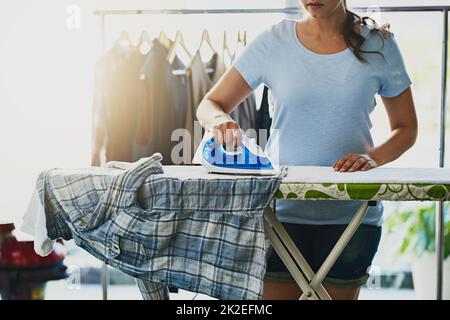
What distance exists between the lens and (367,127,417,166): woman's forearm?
1470 millimetres

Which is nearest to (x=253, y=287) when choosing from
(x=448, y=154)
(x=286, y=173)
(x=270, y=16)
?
(x=286, y=173)

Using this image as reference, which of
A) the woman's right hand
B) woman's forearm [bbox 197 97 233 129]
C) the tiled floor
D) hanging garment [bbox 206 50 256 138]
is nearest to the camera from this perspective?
the woman's right hand

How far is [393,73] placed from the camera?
4.90 feet

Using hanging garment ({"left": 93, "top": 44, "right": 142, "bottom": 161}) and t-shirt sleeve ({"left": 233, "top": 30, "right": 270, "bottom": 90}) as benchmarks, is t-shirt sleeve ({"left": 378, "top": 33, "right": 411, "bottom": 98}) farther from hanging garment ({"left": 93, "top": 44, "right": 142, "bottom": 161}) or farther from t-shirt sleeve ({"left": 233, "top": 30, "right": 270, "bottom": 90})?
hanging garment ({"left": 93, "top": 44, "right": 142, "bottom": 161})

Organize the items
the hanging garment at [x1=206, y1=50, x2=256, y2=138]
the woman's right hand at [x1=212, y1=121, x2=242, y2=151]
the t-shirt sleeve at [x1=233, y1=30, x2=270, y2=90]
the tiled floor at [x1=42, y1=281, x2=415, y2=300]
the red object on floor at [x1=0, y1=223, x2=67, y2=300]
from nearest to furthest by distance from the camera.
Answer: the woman's right hand at [x1=212, y1=121, x2=242, y2=151], the t-shirt sleeve at [x1=233, y1=30, x2=270, y2=90], the hanging garment at [x1=206, y1=50, x2=256, y2=138], the red object on floor at [x1=0, y1=223, x2=67, y2=300], the tiled floor at [x1=42, y1=281, x2=415, y2=300]

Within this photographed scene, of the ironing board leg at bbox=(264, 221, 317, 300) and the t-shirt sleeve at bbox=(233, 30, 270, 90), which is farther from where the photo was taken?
the t-shirt sleeve at bbox=(233, 30, 270, 90)

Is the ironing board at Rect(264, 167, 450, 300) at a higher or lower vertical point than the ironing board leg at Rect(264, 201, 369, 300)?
higher

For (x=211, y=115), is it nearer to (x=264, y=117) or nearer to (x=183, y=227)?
(x=183, y=227)

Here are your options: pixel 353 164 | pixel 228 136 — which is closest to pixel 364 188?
pixel 353 164

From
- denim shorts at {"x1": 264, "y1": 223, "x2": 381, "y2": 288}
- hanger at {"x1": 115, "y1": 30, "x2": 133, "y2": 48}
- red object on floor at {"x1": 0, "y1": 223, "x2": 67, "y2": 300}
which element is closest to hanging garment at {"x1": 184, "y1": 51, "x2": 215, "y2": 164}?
hanger at {"x1": 115, "y1": 30, "x2": 133, "y2": 48}

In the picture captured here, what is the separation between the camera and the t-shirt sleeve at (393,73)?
4.90ft

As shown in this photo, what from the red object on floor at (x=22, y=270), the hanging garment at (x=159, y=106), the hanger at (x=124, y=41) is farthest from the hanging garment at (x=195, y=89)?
the red object on floor at (x=22, y=270)

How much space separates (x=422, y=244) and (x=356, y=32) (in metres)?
1.37

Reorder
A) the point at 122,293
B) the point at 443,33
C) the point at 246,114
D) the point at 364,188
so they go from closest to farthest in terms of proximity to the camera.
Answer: the point at 364,188 → the point at 443,33 → the point at 246,114 → the point at 122,293
